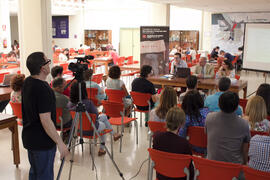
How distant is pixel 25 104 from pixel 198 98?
6.48 ft

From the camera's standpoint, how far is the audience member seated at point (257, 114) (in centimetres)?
328

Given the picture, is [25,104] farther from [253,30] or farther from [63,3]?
[63,3]

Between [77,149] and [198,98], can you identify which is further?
[77,149]

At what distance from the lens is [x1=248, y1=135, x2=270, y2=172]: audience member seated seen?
8.10ft

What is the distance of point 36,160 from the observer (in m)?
2.60

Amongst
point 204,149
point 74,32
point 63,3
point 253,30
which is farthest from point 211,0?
point 74,32

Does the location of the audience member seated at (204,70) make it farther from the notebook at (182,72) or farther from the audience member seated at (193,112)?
the audience member seated at (193,112)

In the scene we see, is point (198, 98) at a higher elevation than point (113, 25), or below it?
below

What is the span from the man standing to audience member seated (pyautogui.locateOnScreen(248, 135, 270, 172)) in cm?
162

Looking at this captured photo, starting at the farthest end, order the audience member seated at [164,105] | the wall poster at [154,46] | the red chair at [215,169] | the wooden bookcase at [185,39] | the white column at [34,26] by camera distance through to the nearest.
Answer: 1. the wooden bookcase at [185,39]
2. the wall poster at [154,46]
3. the white column at [34,26]
4. the audience member seated at [164,105]
5. the red chair at [215,169]

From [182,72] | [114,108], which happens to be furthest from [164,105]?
[182,72]

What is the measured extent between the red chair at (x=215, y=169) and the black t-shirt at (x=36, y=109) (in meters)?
1.30

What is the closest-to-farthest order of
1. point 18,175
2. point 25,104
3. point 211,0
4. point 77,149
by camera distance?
point 25,104
point 18,175
point 77,149
point 211,0

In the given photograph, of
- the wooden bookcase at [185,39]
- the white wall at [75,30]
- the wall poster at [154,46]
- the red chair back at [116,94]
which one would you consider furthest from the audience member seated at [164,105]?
the white wall at [75,30]
